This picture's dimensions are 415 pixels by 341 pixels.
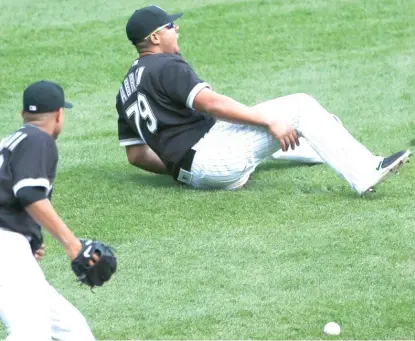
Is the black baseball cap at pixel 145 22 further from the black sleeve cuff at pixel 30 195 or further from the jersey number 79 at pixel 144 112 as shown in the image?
the black sleeve cuff at pixel 30 195

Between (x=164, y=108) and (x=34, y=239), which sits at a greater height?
(x=34, y=239)

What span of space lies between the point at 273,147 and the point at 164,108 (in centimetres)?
76

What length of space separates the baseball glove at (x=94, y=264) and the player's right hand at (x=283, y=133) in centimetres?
244

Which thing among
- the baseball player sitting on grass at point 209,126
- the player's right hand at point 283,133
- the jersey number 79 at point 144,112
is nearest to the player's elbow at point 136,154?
the baseball player sitting on grass at point 209,126

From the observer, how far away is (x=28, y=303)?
14.6 feet

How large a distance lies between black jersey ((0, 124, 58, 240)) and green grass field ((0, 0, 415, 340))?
0.95m

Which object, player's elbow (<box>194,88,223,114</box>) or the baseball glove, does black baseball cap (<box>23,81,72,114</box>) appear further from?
player's elbow (<box>194,88,223,114</box>)

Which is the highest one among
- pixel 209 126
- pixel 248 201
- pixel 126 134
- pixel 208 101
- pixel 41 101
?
pixel 41 101

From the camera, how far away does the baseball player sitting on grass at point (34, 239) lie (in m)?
4.47

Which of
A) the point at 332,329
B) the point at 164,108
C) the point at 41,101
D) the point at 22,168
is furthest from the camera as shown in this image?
the point at 164,108

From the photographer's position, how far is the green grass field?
5578mm

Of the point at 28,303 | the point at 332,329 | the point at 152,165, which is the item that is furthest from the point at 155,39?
the point at 28,303

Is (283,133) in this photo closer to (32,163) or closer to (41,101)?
(41,101)

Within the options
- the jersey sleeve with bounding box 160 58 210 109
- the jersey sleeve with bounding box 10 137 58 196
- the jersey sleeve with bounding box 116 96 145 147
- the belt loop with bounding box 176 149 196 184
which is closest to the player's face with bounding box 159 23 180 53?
the jersey sleeve with bounding box 160 58 210 109
